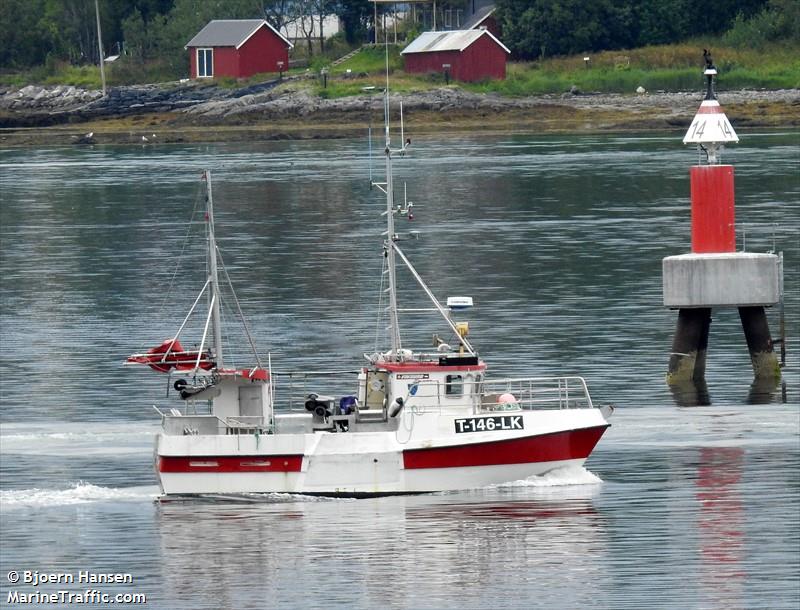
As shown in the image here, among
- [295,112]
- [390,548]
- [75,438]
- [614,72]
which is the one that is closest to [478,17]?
[614,72]

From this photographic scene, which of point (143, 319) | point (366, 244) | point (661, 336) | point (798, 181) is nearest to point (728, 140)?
point (661, 336)

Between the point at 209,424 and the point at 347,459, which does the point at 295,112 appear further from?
the point at 347,459

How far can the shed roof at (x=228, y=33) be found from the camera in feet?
452

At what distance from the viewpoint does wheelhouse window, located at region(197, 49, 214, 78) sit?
141 metres

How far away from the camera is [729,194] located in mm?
35188

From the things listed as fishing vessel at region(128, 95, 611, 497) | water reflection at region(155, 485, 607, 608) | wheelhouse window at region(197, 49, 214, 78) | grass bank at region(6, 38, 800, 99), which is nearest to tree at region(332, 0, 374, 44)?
grass bank at region(6, 38, 800, 99)

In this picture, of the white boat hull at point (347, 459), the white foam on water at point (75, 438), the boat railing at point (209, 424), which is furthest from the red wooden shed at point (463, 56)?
the white boat hull at point (347, 459)

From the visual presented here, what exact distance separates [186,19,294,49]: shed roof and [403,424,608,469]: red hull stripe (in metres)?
110

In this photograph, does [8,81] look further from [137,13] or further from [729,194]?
[729,194]

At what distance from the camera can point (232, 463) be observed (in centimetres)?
2989

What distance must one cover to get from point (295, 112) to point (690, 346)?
9826 centimetres

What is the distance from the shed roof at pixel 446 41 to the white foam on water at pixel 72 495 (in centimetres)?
10073

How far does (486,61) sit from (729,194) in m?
97.1

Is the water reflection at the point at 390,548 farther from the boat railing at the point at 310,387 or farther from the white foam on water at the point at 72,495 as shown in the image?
the boat railing at the point at 310,387
